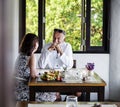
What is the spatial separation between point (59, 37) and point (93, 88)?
1.19m

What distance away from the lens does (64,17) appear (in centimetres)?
485

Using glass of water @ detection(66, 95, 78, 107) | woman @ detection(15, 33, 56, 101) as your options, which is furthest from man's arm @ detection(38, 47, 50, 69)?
glass of water @ detection(66, 95, 78, 107)

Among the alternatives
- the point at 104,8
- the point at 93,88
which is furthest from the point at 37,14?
the point at 93,88

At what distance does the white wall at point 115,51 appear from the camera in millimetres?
4617

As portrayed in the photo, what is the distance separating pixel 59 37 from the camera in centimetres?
375

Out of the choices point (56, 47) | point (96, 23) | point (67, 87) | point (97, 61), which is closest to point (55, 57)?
point (56, 47)

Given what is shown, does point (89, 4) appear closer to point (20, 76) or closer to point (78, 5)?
point (78, 5)

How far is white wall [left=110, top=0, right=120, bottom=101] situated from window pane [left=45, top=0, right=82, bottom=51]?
564mm

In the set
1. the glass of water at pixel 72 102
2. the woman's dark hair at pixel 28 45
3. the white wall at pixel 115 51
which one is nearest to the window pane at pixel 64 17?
the white wall at pixel 115 51

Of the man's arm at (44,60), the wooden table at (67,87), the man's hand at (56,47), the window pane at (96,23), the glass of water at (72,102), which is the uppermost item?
the window pane at (96,23)

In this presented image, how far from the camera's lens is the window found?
4.80 metres

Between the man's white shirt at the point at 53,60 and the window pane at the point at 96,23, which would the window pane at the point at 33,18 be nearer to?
the window pane at the point at 96,23

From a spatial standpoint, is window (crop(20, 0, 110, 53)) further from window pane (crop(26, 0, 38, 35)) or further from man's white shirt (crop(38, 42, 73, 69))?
man's white shirt (crop(38, 42, 73, 69))

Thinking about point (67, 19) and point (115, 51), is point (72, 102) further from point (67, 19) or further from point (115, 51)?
point (67, 19)
